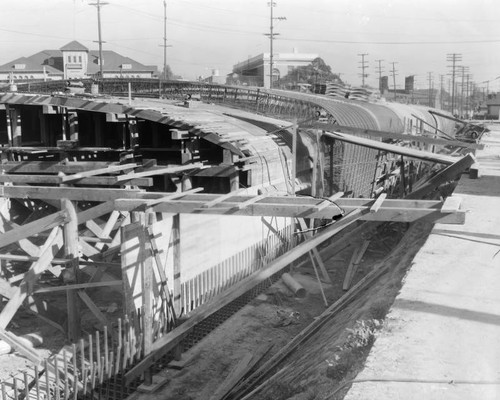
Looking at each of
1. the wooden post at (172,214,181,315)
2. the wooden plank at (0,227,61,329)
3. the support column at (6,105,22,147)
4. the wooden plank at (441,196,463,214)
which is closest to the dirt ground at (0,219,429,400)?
the wooden post at (172,214,181,315)

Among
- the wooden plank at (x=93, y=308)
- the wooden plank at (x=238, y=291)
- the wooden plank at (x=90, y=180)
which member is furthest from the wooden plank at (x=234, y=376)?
the wooden plank at (x=90, y=180)

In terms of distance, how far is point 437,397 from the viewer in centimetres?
447

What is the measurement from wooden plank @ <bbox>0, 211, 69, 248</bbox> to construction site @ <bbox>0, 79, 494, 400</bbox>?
0.9 inches

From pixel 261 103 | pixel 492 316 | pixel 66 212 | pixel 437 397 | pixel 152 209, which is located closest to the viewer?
pixel 437 397

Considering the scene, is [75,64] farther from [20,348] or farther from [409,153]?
[20,348]

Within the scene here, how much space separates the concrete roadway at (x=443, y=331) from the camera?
182 inches

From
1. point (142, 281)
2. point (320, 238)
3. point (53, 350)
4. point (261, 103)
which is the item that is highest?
point (261, 103)

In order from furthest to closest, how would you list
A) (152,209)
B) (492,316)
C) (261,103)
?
(261,103), (152,209), (492,316)

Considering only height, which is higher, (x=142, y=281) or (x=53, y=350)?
(x=142, y=281)

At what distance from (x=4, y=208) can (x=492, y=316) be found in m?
10.3

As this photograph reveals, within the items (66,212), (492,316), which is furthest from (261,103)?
(492,316)

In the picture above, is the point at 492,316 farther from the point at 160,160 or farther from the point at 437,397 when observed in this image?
the point at 160,160

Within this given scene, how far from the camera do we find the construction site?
5.92 metres

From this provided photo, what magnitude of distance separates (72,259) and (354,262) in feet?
21.9
